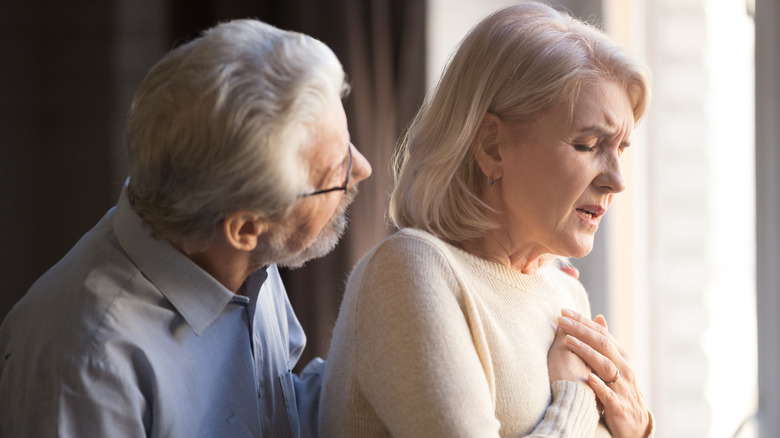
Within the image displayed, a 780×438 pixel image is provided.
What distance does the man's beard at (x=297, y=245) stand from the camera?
4.43 feet

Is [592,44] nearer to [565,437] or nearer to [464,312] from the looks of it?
[464,312]

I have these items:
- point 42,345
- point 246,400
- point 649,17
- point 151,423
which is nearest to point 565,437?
point 246,400

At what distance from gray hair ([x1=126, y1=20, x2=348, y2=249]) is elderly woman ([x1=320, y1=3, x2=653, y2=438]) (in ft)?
0.83

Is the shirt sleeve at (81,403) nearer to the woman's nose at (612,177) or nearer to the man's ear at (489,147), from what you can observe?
the man's ear at (489,147)

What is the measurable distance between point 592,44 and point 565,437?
2.37 ft

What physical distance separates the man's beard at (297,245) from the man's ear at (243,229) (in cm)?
3

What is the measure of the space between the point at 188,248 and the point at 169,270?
50mm

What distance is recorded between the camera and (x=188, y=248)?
4.29ft

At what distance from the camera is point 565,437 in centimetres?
129

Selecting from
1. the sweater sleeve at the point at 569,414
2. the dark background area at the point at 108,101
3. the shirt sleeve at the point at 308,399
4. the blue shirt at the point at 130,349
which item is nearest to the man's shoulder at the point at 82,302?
the blue shirt at the point at 130,349

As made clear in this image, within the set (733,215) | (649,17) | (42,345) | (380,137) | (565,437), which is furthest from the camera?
(380,137)

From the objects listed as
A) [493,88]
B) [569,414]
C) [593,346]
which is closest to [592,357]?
[593,346]

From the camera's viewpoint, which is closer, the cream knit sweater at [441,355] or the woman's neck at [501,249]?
the cream knit sweater at [441,355]

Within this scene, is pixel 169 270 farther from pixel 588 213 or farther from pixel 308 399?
pixel 588 213
